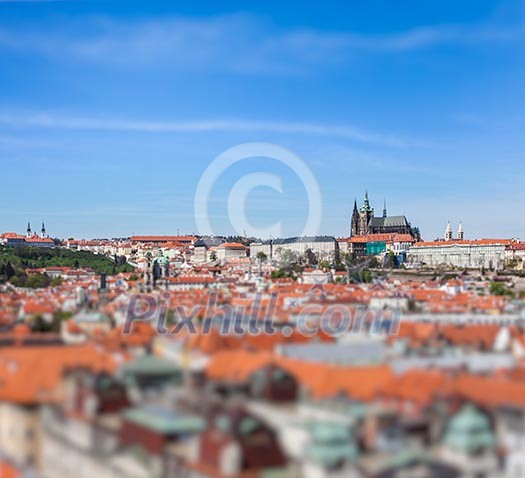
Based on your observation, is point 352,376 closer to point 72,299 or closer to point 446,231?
point 72,299

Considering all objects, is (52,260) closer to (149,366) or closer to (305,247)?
(305,247)

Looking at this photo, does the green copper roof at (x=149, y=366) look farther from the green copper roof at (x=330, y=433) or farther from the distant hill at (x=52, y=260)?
the distant hill at (x=52, y=260)

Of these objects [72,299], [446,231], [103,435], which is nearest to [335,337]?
[103,435]

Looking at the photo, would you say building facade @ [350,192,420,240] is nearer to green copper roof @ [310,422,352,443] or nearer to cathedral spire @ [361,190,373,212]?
cathedral spire @ [361,190,373,212]

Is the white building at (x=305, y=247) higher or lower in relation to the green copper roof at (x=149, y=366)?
higher

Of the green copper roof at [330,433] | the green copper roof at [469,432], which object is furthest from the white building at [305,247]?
the green copper roof at [330,433]

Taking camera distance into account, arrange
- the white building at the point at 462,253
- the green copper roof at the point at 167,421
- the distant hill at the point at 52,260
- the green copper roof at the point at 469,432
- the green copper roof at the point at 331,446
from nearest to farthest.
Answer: the green copper roof at the point at 331,446, the green copper roof at the point at 469,432, the green copper roof at the point at 167,421, the distant hill at the point at 52,260, the white building at the point at 462,253

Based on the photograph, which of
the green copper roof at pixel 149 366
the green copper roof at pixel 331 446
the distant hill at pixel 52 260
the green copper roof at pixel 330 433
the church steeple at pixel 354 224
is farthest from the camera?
the church steeple at pixel 354 224
